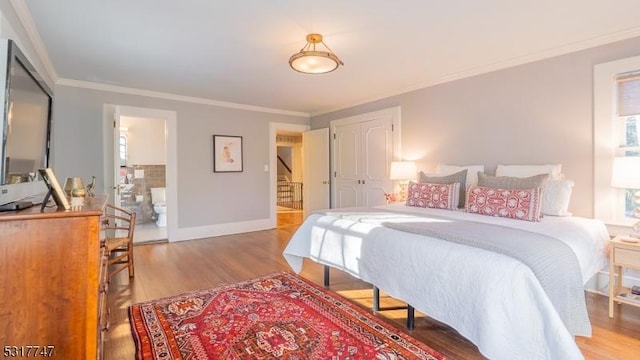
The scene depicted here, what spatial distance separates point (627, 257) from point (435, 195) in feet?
4.92

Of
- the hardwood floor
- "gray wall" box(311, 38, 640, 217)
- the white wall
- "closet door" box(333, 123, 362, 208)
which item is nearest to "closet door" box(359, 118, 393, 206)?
"closet door" box(333, 123, 362, 208)

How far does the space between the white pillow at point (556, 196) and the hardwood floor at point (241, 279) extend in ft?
2.58

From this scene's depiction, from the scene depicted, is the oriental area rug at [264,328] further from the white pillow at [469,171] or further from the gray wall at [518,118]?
the gray wall at [518,118]

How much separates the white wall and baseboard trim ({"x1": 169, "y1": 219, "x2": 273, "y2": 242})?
7.77ft

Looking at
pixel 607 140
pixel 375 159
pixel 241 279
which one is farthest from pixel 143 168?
pixel 607 140

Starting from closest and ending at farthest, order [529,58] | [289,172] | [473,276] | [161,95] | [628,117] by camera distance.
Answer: [473,276], [628,117], [529,58], [161,95], [289,172]

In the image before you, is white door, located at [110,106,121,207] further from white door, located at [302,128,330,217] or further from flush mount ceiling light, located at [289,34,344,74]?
white door, located at [302,128,330,217]

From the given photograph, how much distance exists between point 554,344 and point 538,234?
2.44ft

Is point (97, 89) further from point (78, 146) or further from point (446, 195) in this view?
point (446, 195)

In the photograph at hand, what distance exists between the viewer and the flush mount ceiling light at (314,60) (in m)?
2.41

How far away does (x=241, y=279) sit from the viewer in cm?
300

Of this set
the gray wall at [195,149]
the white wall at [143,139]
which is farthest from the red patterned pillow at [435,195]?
the white wall at [143,139]

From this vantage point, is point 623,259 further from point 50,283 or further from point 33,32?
point 33,32

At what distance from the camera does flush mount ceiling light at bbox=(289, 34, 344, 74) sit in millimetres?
2414
